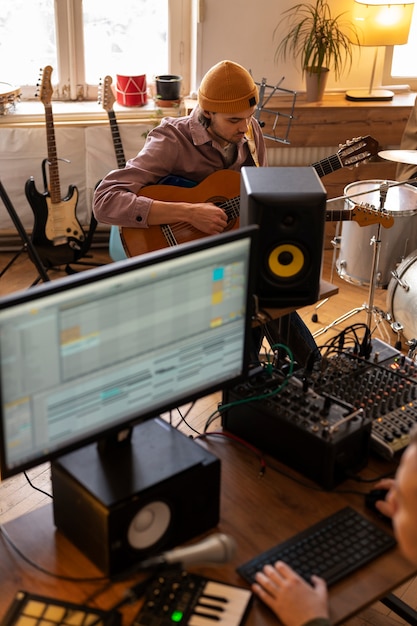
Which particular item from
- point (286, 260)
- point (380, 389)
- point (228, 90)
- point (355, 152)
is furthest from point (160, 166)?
point (380, 389)

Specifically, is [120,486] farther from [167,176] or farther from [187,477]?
[167,176]

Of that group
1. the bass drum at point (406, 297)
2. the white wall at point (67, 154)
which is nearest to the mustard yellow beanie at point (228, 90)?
the bass drum at point (406, 297)

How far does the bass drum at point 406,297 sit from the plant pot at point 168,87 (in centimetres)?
161

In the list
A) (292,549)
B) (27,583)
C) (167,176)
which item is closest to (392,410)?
(292,549)

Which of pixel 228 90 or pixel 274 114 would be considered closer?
pixel 228 90

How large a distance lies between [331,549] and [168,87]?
3316 mm

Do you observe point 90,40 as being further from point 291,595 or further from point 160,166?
point 291,595

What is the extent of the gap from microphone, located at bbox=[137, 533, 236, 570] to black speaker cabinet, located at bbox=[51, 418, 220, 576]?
12 cm

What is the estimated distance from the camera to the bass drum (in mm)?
3485

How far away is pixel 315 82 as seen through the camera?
171 inches

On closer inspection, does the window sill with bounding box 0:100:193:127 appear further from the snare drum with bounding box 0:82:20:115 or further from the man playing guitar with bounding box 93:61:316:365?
the man playing guitar with bounding box 93:61:316:365

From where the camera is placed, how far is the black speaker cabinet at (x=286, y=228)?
1.82 metres

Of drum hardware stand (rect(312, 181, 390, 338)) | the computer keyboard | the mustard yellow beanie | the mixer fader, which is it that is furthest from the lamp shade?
the computer keyboard

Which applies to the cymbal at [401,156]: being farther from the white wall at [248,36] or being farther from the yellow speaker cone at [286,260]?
the yellow speaker cone at [286,260]
